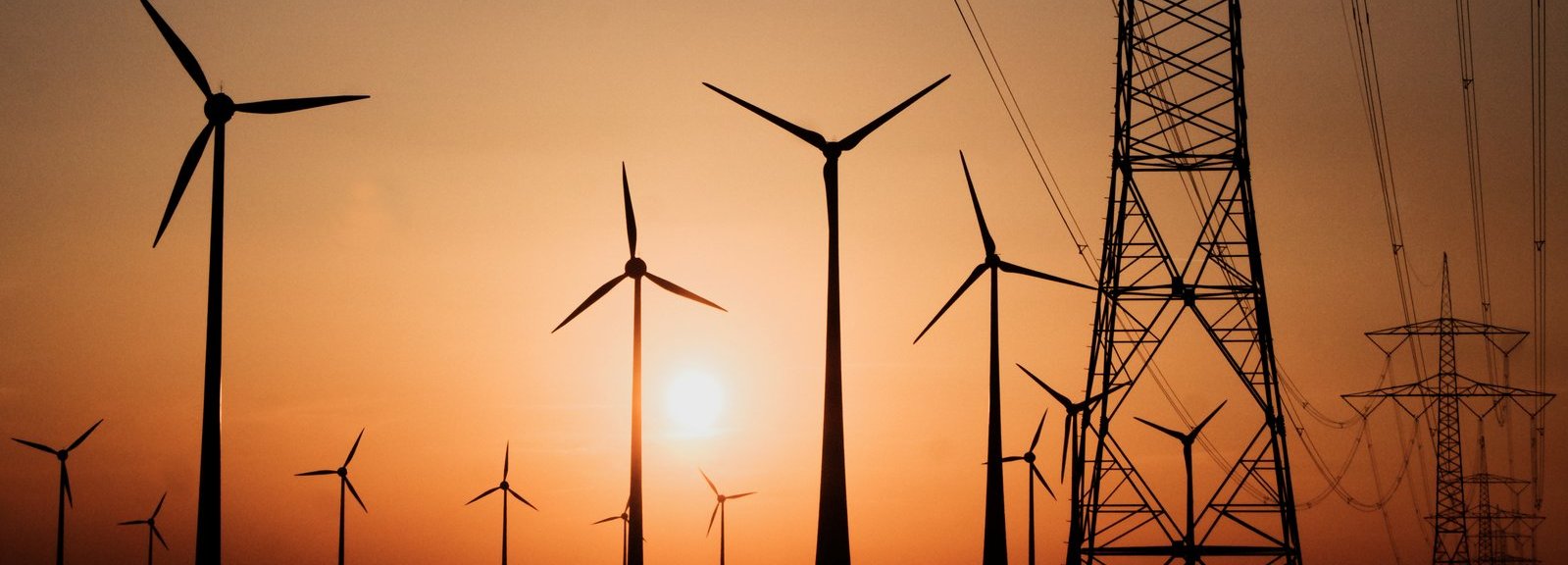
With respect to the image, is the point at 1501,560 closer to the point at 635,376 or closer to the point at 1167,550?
the point at 1167,550

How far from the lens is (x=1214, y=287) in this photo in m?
65.4

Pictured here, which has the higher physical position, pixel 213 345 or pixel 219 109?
pixel 219 109

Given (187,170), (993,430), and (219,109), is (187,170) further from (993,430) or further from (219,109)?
(993,430)

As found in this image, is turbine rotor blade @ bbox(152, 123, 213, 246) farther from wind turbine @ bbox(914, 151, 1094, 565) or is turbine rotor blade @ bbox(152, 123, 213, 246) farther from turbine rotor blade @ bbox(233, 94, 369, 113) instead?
wind turbine @ bbox(914, 151, 1094, 565)

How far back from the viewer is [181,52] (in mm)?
55625

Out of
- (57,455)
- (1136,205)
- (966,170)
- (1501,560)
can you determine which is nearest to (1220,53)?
(1136,205)

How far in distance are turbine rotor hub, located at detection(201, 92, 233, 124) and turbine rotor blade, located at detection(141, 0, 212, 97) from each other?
2.25 m

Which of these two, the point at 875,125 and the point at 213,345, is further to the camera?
the point at 875,125

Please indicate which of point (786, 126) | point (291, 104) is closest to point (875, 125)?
point (786, 126)

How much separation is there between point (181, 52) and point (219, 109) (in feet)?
19.8

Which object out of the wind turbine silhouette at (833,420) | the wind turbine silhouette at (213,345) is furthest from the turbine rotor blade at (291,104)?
the wind turbine silhouette at (833,420)

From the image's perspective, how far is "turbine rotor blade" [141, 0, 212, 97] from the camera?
54156 mm

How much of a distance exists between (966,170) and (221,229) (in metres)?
36.9

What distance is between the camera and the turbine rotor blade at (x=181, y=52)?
54156 mm
